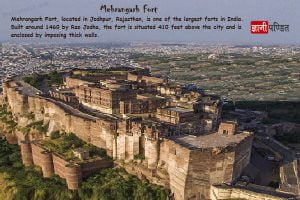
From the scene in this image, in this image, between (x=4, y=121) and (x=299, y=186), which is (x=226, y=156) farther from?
(x=4, y=121)

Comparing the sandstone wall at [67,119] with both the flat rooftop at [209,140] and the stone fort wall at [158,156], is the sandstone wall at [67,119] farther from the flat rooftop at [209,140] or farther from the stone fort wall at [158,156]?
the flat rooftop at [209,140]

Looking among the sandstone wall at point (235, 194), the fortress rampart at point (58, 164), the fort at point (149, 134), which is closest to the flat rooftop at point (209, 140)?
the fort at point (149, 134)

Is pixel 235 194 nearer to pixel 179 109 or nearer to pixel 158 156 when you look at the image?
pixel 158 156

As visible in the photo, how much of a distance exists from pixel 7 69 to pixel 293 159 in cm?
10281

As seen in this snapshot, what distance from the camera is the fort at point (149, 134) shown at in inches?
938

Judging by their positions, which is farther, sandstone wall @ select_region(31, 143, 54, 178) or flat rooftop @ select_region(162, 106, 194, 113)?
flat rooftop @ select_region(162, 106, 194, 113)

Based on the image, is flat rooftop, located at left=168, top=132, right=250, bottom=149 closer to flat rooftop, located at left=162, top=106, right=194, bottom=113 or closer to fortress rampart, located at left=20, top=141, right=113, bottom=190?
flat rooftop, located at left=162, top=106, right=194, bottom=113

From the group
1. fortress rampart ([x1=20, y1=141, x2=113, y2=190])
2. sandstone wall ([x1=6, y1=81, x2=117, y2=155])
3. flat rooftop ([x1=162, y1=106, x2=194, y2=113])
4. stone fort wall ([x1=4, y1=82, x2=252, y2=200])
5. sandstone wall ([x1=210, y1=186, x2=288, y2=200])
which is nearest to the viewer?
sandstone wall ([x1=210, y1=186, x2=288, y2=200])

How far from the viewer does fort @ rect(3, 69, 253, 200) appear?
23812mm

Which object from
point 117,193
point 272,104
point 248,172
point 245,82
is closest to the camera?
point 117,193

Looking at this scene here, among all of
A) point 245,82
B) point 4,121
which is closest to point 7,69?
point 245,82

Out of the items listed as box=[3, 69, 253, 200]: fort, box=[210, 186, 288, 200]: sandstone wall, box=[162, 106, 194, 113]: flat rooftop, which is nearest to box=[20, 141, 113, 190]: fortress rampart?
box=[3, 69, 253, 200]: fort

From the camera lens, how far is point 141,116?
30.8 m

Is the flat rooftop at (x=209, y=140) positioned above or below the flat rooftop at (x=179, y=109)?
below
